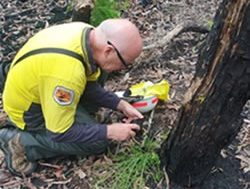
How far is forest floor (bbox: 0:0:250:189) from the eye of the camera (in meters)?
3.09

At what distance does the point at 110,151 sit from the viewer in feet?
10.5

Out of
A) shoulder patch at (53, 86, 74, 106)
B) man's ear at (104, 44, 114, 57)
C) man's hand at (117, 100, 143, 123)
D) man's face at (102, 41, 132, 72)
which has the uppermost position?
man's ear at (104, 44, 114, 57)

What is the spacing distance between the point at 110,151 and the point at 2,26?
6.16ft

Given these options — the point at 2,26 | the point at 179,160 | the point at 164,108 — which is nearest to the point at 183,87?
the point at 164,108

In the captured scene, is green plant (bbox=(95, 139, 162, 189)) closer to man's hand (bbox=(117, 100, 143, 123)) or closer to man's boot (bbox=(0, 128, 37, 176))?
man's hand (bbox=(117, 100, 143, 123))

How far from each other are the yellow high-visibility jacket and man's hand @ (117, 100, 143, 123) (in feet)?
1.22

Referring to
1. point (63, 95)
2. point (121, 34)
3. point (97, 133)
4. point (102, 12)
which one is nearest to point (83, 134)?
point (97, 133)

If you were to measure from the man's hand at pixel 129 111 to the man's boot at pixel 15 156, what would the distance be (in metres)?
0.63

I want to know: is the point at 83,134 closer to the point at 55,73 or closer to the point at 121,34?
the point at 55,73

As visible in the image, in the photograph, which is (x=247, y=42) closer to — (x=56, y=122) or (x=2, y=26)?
(x=56, y=122)

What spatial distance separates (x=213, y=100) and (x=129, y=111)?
0.82 m

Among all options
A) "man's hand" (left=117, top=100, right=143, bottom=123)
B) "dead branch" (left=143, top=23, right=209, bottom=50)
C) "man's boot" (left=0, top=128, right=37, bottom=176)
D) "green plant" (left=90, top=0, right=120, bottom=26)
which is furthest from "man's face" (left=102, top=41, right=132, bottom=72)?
"green plant" (left=90, top=0, right=120, bottom=26)

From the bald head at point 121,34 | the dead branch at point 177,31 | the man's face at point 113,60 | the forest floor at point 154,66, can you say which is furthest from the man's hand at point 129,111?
the dead branch at point 177,31

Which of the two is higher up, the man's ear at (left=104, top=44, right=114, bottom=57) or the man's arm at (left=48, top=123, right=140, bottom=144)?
the man's ear at (left=104, top=44, right=114, bottom=57)
